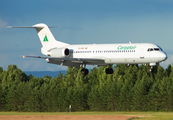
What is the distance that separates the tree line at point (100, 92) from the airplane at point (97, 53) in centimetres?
6708

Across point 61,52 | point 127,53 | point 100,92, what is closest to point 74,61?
point 61,52

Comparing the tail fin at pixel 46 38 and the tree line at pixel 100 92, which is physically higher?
the tail fin at pixel 46 38

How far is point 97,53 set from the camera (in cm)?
4847

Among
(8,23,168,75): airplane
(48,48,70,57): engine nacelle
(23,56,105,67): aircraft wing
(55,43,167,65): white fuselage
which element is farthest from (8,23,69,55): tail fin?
(55,43,167,65): white fuselage

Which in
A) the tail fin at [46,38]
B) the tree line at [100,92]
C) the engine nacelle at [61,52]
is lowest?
the tree line at [100,92]

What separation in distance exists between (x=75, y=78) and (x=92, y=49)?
287 ft

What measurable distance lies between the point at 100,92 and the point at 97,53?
258 feet

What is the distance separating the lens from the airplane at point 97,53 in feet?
149

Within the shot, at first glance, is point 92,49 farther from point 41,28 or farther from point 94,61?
point 41,28

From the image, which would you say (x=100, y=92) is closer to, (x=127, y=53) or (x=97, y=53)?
(x=97, y=53)

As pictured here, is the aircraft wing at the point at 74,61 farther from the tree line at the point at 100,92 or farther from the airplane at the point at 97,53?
the tree line at the point at 100,92

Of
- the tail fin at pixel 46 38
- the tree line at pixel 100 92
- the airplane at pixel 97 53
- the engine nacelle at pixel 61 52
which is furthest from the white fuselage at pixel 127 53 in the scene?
the tree line at pixel 100 92

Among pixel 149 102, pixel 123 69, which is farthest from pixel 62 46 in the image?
pixel 123 69

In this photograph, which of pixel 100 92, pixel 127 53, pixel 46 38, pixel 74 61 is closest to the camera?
pixel 127 53
